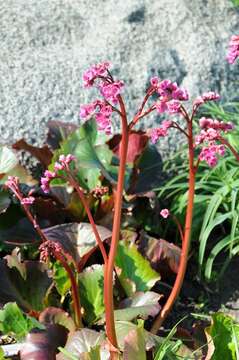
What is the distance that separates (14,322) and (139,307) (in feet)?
1.31

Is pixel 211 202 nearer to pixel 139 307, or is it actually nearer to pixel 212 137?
pixel 139 307

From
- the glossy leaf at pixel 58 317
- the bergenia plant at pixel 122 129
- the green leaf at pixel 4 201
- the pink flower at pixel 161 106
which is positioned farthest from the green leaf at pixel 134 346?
the green leaf at pixel 4 201

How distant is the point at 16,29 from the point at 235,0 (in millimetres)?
1141

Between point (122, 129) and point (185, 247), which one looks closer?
point (122, 129)

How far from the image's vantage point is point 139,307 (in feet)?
8.16

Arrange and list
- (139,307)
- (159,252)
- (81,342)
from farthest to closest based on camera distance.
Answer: (159,252), (139,307), (81,342)

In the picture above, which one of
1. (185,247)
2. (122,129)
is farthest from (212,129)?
(185,247)

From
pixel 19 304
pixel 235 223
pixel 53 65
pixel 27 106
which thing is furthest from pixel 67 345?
pixel 53 65

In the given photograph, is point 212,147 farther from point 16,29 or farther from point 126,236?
point 16,29

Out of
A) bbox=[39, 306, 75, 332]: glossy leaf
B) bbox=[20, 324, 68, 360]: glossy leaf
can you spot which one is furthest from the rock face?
bbox=[20, 324, 68, 360]: glossy leaf

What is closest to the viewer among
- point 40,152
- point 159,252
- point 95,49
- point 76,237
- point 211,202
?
point 76,237

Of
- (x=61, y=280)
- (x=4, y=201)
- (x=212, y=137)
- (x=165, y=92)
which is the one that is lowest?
(x=61, y=280)

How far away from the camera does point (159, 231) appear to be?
326 cm

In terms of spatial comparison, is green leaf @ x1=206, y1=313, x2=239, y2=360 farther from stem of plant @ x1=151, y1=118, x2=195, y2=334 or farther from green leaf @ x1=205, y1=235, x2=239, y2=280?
green leaf @ x1=205, y1=235, x2=239, y2=280
